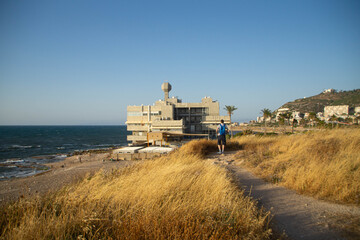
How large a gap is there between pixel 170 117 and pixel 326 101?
13298cm

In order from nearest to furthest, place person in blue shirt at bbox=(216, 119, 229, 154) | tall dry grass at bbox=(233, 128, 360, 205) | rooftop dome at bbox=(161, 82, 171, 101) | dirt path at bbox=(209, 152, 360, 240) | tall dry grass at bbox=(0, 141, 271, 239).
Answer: tall dry grass at bbox=(0, 141, 271, 239) < dirt path at bbox=(209, 152, 360, 240) < tall dry grass at bbox=(233, 128, 360, 205) < person in blue shirt at bbox=(216, 119, 229, 154) < rooftop dome at bbox=(161, 82, 171, 101)

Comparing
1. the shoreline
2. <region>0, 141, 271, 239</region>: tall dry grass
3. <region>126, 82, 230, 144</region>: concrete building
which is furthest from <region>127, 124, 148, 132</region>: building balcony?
<region>0, 141, 271, 239</region>: tall dry grass

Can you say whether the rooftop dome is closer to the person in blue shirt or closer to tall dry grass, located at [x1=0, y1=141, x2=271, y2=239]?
the person in blue shirt

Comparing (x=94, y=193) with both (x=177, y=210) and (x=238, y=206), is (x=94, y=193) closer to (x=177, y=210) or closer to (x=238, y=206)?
(x=177, y=210)

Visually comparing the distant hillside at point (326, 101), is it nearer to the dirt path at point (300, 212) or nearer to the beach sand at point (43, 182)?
the beach sand at point (43, 182)

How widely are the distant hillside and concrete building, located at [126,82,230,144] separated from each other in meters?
106

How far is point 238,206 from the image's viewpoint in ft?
12.1

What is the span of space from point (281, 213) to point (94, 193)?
13.4 feet

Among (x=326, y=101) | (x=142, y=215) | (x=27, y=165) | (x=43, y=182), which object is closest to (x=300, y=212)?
(x=142, y=215)

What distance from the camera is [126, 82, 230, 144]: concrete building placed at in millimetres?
37000

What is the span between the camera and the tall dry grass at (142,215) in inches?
113

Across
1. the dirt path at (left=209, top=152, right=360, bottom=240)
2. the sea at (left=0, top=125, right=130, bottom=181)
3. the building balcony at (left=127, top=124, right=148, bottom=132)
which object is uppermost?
the building balcony at (left=127, top=124, right=148, bottom=132)

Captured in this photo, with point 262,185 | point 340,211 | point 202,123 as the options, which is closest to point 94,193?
point 262,185

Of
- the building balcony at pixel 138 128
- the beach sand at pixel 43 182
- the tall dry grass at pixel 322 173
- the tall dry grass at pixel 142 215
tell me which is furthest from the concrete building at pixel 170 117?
the tall dry grass at pixel 142 215
